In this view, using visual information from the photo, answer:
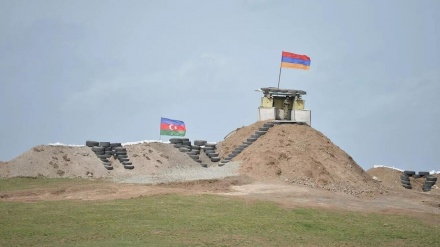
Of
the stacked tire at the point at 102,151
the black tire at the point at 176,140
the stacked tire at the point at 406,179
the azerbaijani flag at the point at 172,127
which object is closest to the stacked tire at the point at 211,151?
the black tire at the point at 176,140

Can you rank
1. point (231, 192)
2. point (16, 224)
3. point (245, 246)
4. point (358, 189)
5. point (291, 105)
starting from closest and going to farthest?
point (245, 246)
point (16, 224)
point (231, 192)
point (358, 189)
point (291, 105)

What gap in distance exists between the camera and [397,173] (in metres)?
62.9

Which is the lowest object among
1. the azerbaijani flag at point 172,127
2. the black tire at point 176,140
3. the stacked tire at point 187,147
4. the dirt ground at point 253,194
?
the dirt ground at point 253,194

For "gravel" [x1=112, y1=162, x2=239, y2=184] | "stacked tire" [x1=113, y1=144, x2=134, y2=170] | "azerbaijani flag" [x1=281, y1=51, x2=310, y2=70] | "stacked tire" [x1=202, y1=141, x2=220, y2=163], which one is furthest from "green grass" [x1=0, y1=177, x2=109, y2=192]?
"azerbaijani flag" [x1=281, y1=51, x2=310, y2=70]

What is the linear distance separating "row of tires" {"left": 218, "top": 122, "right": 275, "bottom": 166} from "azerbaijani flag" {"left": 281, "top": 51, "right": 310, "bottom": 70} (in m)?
6.32

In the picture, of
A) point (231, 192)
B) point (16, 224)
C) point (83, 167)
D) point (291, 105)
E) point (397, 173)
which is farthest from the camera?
point (397, 173)

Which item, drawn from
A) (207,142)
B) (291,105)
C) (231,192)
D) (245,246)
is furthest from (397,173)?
(245,246)

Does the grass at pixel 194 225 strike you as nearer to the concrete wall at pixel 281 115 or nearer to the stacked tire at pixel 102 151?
the stacked tire at pixel 102 151

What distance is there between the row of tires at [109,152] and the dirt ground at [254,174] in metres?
0.45

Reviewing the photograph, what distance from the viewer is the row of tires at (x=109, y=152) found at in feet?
154

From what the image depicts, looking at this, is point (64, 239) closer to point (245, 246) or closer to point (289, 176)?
point (245, 246)

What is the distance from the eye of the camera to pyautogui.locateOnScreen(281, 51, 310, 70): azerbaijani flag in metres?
54.3

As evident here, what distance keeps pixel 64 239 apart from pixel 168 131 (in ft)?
108

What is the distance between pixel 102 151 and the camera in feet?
156
